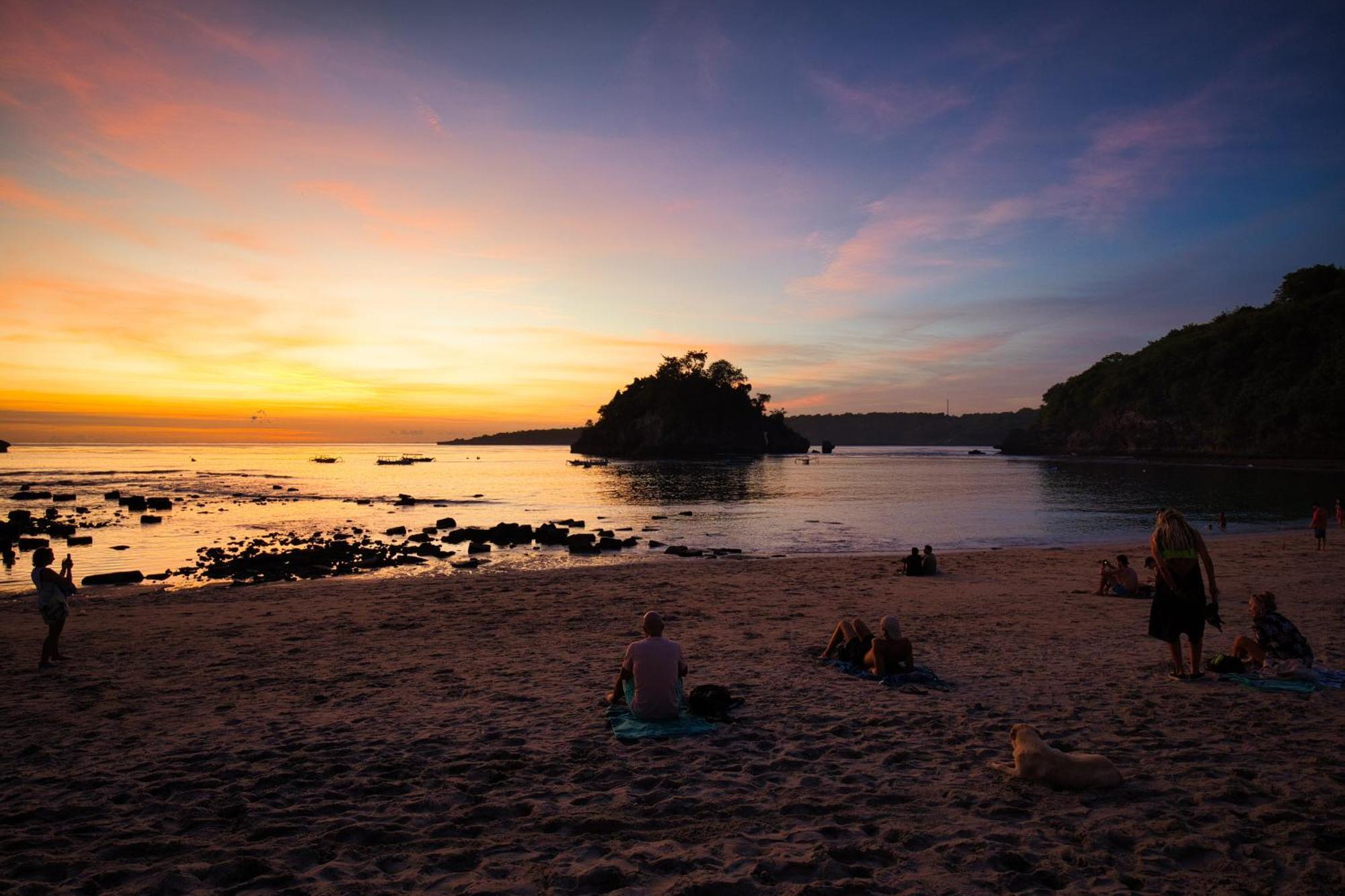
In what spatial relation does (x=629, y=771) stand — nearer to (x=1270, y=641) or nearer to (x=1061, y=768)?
(x=1061, y=768)

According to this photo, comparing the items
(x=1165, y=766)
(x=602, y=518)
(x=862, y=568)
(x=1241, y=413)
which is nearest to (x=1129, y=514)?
(x=862, y=568)

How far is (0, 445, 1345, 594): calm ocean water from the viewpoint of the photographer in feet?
109

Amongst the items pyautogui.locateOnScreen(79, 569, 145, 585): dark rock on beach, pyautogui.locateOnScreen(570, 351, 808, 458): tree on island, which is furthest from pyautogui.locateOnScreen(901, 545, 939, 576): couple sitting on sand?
pyautogui.locateOnScreen(570, 351, 808, 458): tree on island

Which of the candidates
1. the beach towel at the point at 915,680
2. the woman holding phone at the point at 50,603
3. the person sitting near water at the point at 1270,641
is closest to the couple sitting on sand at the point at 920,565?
the person sitting near water at the point at 1270,641

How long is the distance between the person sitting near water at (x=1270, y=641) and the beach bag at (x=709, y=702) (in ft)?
24.2

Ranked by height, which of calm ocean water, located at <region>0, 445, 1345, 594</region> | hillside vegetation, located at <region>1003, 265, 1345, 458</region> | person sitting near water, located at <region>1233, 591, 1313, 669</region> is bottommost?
calm ocean water, located at <region>0, 445, 1345, 594</region>

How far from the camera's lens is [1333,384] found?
104m

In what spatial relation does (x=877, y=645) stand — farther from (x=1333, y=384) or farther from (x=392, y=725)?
(x=1333, y=384)

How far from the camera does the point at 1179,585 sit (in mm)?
9172

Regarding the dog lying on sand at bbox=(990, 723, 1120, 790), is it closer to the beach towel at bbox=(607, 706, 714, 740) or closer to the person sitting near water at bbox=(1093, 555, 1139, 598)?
the beach towel at bbox=(607, 706, 714, 740)

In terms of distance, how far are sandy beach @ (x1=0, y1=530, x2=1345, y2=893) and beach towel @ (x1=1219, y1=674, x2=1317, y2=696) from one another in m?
0.20

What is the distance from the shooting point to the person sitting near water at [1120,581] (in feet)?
54.4

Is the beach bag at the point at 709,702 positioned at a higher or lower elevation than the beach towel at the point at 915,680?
higher

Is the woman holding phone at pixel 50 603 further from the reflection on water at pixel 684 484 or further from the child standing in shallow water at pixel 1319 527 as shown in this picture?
the reflection on water at pixel 684 484
